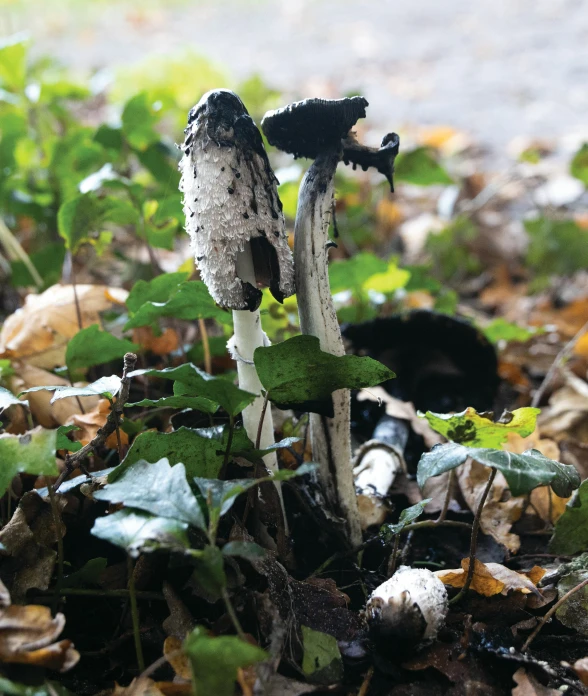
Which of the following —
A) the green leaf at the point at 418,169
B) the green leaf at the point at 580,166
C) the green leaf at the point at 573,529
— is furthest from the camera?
the green leaf at the point at 580,166

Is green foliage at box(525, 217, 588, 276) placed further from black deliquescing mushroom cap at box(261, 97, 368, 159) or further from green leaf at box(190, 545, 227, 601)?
green leaf at box(190, 545, 227, 601)

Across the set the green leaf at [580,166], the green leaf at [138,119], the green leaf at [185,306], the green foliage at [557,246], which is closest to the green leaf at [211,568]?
the green leaf at [185,306]

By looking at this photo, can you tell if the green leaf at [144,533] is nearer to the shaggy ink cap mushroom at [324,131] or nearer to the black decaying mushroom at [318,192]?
the black decaying mushroom at [318,192]

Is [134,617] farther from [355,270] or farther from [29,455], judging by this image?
[355,270]

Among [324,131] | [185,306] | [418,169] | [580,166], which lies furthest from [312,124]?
[580,166]

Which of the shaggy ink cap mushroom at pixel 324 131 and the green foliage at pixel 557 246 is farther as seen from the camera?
the green foliage at pixel 557 246

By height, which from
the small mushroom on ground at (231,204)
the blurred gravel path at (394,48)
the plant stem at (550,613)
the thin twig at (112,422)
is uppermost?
the blurred gravel path at (394,48)
